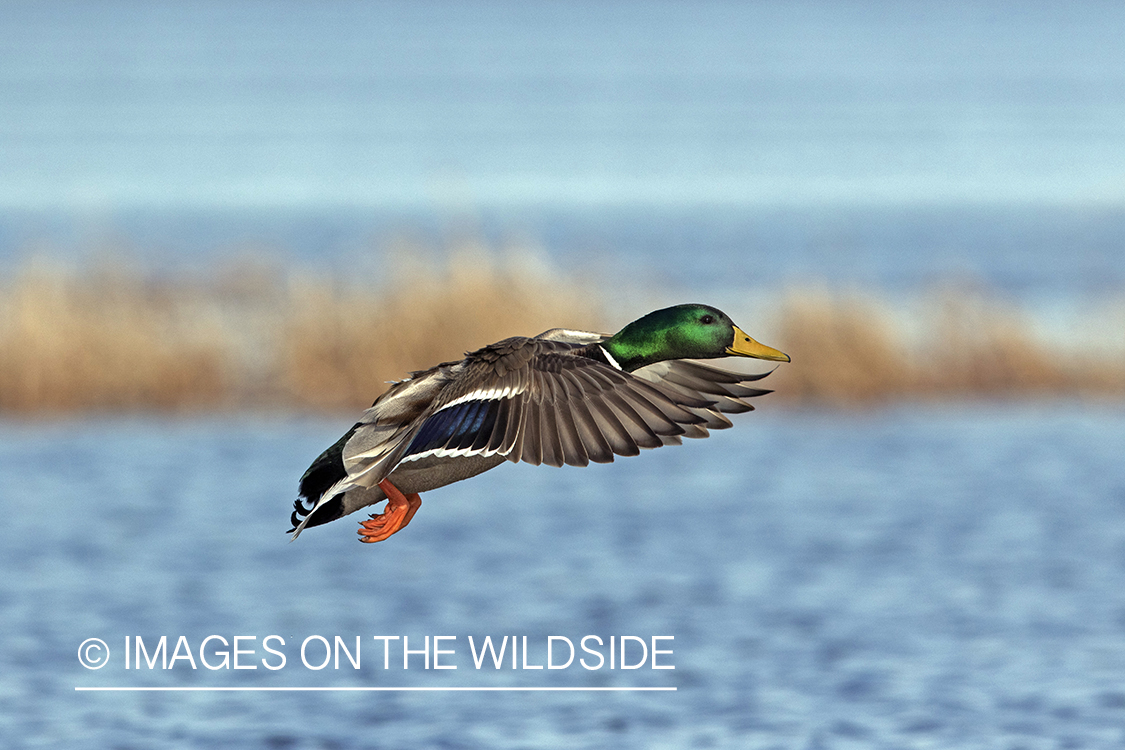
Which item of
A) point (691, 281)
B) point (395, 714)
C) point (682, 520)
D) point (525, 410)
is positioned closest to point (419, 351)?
point (682, 520)

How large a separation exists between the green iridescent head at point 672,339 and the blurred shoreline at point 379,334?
38.5 feet

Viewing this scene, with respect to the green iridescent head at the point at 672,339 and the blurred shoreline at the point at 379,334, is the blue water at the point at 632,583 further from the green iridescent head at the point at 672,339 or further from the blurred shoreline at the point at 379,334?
the green iridescent head at the point at 672,339

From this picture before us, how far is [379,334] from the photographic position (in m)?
19.2

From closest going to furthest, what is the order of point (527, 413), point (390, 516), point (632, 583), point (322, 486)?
point (390, 516)
point (322, 486)
point (527, 413)
point (632, 583)

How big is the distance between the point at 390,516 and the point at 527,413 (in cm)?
75

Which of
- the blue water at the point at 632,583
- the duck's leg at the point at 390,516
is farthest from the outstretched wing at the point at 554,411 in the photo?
the blue water at the point at 632,583

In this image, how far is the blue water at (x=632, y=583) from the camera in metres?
10.9

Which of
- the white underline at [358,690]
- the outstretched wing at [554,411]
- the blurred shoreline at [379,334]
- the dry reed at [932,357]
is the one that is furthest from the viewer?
the dry reed at [932,357]

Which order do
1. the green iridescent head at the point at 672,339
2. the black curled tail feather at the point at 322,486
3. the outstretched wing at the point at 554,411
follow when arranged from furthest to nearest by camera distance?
the green iridescent head at the point at 672,339 → the outstretched wing at the point at 554,411 → the black curled tail feather at the point at 322,486

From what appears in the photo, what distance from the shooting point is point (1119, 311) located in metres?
22.6

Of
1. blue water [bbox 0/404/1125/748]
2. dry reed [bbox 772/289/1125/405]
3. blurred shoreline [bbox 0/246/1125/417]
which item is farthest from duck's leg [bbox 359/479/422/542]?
dry reed [bbox 772/289/1125/405]

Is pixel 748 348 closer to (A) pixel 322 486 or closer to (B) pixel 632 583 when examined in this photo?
(A) pixel 322 486

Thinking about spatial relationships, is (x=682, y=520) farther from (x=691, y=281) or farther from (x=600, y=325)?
(x=691, y=281)

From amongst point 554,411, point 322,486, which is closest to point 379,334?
point 554,411
